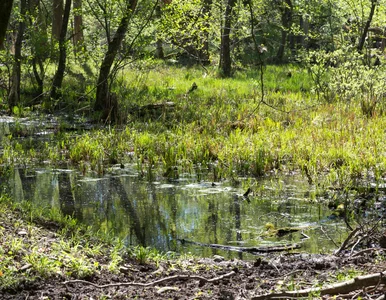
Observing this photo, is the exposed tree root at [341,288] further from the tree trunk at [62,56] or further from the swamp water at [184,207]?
the tree trunk at [62,56]

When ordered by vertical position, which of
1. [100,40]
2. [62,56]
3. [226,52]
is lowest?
[62,56]

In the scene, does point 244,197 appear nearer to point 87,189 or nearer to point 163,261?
point 87,189

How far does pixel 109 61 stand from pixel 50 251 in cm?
1184

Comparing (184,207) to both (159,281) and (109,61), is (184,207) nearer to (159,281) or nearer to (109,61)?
(159,281)

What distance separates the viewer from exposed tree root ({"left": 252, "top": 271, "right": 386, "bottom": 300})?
441cm

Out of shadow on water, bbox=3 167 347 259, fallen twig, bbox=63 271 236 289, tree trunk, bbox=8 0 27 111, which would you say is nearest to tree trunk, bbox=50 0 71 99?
tree trunk, bbox=8 0 27 111

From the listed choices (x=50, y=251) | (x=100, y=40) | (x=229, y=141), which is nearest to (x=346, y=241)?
(x=50, y=251)

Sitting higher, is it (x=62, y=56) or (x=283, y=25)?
(x=283, y=25)

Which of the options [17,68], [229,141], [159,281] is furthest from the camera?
[17,68]

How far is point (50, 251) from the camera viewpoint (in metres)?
5.89

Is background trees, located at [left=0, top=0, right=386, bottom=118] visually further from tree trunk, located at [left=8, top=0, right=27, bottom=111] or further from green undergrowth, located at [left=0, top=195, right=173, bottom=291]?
green undergrowth, located at [left=0, top=195, right=173, bottom=291]

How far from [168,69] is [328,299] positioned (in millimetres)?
23117

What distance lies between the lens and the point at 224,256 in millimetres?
6832

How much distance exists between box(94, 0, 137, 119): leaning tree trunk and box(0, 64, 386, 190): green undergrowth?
0.54m
